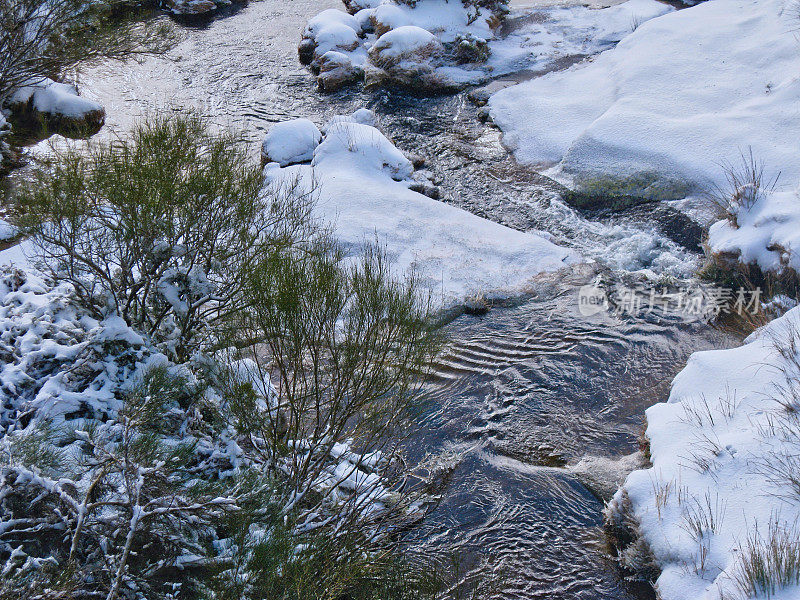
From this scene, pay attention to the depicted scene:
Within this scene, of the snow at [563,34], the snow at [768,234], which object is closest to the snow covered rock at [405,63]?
the snow at [563,34]

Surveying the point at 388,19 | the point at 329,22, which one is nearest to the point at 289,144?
the point at 329,22

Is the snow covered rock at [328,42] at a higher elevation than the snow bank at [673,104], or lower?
higher

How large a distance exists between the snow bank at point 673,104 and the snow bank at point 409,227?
2566mm

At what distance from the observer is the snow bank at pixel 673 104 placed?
12438 mm

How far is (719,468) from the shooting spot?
6531 mm

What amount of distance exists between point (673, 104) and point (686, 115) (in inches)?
21.1

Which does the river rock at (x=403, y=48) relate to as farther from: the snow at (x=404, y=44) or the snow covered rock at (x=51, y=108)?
the snow covered rock at (x=51, y=108)

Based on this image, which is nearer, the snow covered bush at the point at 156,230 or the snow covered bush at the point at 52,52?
the snow covered bush at the point at 156,230

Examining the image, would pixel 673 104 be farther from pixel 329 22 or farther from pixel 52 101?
pixel 52 101

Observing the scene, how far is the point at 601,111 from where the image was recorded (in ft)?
48.8

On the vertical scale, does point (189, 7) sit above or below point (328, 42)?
above

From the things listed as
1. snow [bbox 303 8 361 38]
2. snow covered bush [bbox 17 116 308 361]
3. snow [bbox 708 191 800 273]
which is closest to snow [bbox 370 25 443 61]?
snow [bbox 303 8 361 38]

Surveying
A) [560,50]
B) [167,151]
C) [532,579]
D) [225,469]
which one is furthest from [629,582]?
[560,50]

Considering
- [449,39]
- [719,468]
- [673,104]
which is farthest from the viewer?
[449,39]
